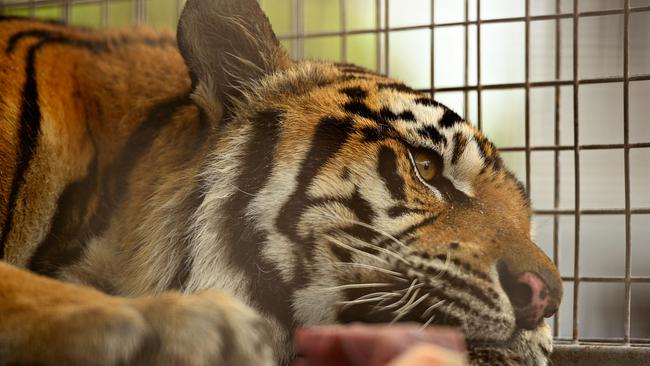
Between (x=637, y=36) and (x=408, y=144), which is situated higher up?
(x=637, y=36)

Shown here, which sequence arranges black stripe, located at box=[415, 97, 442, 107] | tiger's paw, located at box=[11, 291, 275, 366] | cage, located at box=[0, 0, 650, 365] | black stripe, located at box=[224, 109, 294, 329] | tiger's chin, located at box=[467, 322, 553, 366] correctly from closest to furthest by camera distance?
tiger's paw, located at box=[11, 291, 275, 366] → tiger's chin, located at box=[467, 322, 553, 366] → black stripe, located at box=[224, 109, 294, 329] → black stripe, located at box=[415, 97, 442, 107] → cage, located at box=[0, 0, 650, 365]

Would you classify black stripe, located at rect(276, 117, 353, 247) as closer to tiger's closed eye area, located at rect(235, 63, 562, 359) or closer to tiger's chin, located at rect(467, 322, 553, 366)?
tiger's closed eye area, located at rect(235, 63, 562, 359)

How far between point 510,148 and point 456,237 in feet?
1.67

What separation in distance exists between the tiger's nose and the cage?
15.6 inches

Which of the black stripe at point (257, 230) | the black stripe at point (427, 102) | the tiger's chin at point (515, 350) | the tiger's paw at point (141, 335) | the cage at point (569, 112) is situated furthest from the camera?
the cage at point (569, 112)

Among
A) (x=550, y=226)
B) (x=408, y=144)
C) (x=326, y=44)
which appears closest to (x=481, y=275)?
(x=408, y=144)

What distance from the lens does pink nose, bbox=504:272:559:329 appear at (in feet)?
3.45

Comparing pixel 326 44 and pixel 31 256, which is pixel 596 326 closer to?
pixel 326 44

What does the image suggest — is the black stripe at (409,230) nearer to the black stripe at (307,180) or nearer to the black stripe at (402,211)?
the black stripe at (402,211)

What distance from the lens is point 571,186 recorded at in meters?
1.56

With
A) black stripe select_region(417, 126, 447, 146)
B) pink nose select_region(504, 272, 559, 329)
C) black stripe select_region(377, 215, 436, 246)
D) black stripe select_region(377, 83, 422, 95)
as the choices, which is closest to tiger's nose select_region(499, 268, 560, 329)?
pink nose select_region(504, 272, 559, 329)

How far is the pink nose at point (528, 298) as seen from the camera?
1.05 m

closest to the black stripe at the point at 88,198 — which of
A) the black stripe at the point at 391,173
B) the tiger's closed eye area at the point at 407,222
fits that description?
the tiger's closed eye area at the point at 407,222

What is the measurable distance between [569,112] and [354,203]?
66cm
